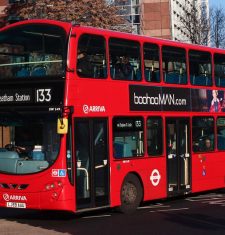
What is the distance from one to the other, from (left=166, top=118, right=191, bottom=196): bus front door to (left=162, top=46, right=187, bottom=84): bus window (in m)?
1.04

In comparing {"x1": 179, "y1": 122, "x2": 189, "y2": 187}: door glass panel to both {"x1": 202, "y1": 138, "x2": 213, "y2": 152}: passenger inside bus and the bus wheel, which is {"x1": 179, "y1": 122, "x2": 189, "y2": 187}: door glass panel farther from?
the bus wheel

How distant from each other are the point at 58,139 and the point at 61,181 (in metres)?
0.86

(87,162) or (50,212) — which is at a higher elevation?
(87,162)

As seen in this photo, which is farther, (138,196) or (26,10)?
(26,10)

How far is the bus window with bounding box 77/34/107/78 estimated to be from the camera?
44.8 feet

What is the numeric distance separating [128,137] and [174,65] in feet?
9.17

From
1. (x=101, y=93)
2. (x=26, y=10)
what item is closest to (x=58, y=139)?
(x=101, y=93)

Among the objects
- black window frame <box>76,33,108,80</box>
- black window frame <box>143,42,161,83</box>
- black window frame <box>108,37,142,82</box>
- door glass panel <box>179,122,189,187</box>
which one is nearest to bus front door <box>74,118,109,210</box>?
black window frame <box>76,33,108,80</box>

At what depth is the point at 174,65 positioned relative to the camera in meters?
16.8

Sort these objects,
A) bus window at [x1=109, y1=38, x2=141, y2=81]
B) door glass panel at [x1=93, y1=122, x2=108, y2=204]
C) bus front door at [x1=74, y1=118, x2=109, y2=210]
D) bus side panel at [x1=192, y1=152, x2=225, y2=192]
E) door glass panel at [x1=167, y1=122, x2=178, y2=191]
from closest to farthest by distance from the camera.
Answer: bus front door at [x1=74, y1=118, x2=109, y2=210]
door glass panel at [x1=93, y1=122, x2=108, y2=204]
bus window at [x1=109, y1=38, x2=141, y2=81]
door glass panel at [x1=167, y1=122, x2=178, y2=191]
bus side panel at [x1=192, y1=152, x2=225, y2=192]

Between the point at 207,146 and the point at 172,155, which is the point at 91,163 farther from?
the point at 207,146

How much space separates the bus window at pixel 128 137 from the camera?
14.6 m

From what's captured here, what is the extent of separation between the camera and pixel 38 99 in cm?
1346

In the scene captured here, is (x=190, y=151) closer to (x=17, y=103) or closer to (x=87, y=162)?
(x=87, y=162)
